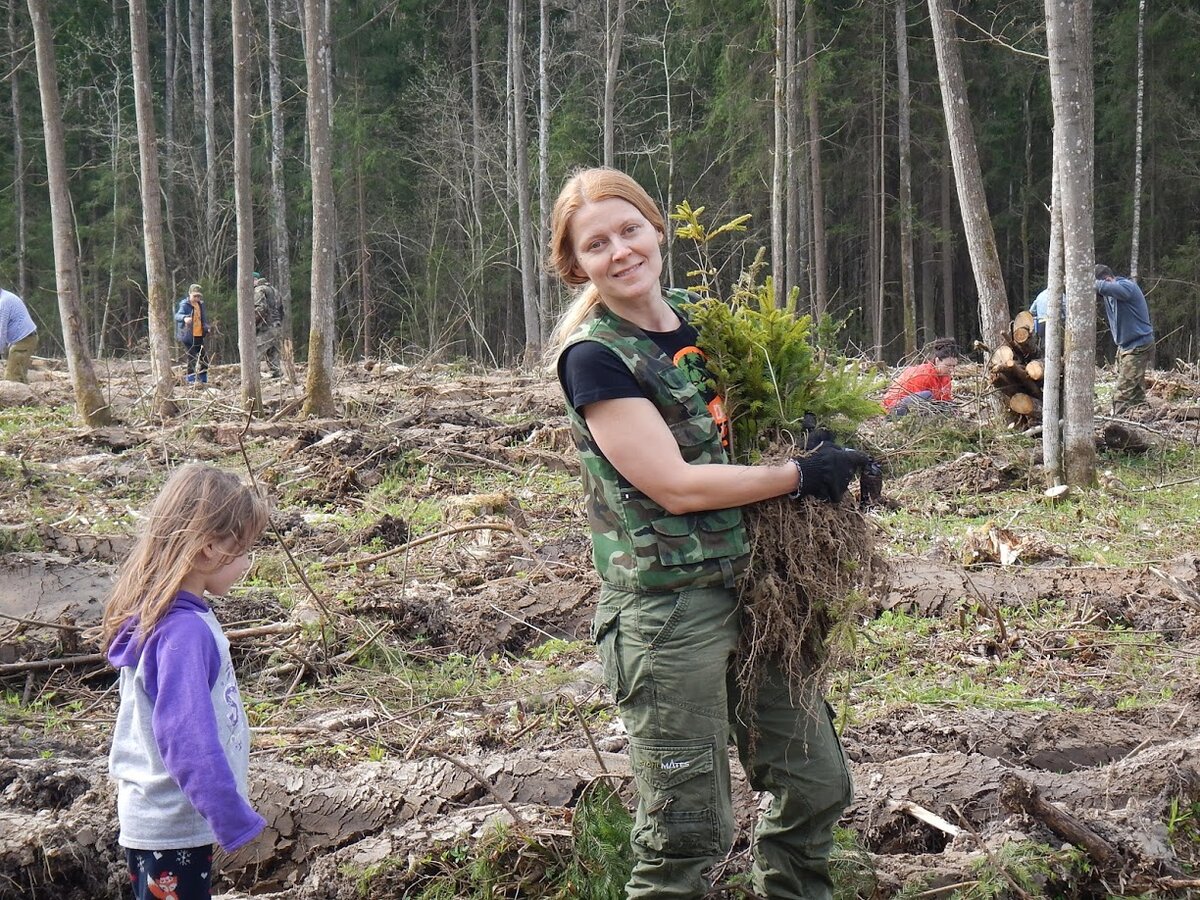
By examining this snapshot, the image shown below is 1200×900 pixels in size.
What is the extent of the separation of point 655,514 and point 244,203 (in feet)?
44.8

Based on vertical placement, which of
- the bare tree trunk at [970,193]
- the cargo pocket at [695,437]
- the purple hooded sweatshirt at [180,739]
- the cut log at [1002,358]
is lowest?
the purple hooded sweatshirt at [180,739]

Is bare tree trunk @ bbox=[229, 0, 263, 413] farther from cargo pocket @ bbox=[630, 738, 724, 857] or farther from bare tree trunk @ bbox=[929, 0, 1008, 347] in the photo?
cargo pocket @ bbox=[630, 738, 724, 857]

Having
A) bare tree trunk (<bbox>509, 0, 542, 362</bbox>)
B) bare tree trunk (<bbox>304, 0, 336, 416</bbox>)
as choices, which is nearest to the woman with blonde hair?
bare tree trunk (<bbox>304, 0, 336, 416</bbox>)

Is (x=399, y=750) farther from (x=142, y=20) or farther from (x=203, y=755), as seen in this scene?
(x=142, y=20)

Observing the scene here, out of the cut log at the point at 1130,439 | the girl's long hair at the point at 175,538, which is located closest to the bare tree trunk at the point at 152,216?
the cut log at the point at 1130,439

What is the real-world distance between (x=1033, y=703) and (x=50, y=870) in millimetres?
3986

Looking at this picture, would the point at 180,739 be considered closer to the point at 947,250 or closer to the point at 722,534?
the point at 722,534

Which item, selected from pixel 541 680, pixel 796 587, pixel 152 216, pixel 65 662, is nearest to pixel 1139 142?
pixel 152 216

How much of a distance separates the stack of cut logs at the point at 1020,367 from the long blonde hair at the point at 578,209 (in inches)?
383

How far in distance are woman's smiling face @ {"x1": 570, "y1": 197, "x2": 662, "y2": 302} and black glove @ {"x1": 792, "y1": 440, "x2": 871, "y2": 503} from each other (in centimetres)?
58

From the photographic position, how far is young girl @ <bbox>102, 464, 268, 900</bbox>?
96.7 inches

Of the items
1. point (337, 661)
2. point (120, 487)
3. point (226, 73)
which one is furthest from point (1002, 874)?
point (226, 73)

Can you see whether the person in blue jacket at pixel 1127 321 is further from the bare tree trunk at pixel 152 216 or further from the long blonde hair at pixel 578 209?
the long blonde hair at pixel 578 209

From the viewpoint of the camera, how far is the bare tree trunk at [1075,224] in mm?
9375
